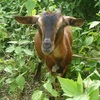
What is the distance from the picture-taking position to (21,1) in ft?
→ 19.3

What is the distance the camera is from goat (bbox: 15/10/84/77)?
3.19 meters

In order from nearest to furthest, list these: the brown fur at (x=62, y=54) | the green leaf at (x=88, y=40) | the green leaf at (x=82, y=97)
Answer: the green leaf at (x=82, y=97) < the brown fur at (x=62, y=54) < the green leaf at (x=88, y=40)

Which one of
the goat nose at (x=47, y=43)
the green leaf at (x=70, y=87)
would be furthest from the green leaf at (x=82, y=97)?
the goat nose at (x=47, y=43)

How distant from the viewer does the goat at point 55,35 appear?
10.5 ft

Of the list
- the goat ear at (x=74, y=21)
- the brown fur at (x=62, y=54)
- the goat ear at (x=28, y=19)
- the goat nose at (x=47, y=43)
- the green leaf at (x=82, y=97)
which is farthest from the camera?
the brown fur at (x=62, y=54)

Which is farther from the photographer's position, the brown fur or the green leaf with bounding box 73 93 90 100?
the brown fur

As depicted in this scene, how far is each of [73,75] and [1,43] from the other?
5.19ft

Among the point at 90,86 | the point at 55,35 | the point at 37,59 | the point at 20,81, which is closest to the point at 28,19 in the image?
the point at 55,35

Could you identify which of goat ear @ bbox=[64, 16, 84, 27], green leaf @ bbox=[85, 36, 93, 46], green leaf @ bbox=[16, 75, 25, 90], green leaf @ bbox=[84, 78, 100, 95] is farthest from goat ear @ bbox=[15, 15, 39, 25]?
green leaf @ bbox=[84, 78, 100, 95]

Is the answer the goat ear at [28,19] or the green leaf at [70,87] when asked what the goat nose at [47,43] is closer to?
the goat ear at [28,19]

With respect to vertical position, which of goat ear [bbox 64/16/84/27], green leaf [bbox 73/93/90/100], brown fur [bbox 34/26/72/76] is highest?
goat ear [bbox 64/16/84/27]

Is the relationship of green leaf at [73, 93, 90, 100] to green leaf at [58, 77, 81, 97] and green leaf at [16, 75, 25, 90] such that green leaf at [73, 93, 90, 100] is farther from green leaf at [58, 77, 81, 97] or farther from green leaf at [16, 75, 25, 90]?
green leaf at [16, 75, 25, 90]

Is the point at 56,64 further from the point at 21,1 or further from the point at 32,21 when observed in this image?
the point at 21,1

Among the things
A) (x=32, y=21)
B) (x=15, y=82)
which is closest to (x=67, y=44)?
(x=32, y=21)
